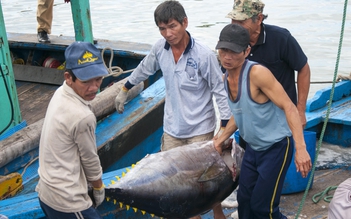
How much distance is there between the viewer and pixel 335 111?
5.64 meters

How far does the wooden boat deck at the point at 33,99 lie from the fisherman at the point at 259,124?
3655 millimetres

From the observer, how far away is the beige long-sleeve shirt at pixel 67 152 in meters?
2.71

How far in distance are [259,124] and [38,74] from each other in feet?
16.9

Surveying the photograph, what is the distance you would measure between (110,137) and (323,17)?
14736mm

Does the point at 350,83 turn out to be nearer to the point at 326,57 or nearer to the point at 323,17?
the point at 326,57

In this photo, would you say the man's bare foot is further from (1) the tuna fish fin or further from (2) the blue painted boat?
(1) the tuna fish fin

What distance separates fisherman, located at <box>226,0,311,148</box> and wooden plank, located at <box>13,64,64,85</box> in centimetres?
432

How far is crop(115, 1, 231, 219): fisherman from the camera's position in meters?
3.69

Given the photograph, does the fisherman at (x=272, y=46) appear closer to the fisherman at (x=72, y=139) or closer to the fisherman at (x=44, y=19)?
the fisherman at (x=72, y=139)

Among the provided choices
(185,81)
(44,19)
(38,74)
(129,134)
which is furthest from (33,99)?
(185,81)

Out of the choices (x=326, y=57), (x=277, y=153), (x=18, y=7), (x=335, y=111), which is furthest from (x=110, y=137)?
(x=18, y=7)

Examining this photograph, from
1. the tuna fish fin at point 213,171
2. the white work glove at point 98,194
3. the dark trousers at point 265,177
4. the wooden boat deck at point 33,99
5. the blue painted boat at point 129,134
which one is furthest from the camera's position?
the wooden boat deck at point 33,99

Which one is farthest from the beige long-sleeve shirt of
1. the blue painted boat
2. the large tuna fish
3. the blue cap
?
the blue painted boat

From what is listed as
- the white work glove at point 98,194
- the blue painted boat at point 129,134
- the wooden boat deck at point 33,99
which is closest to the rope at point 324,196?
the blue painted boat at point 129,134
